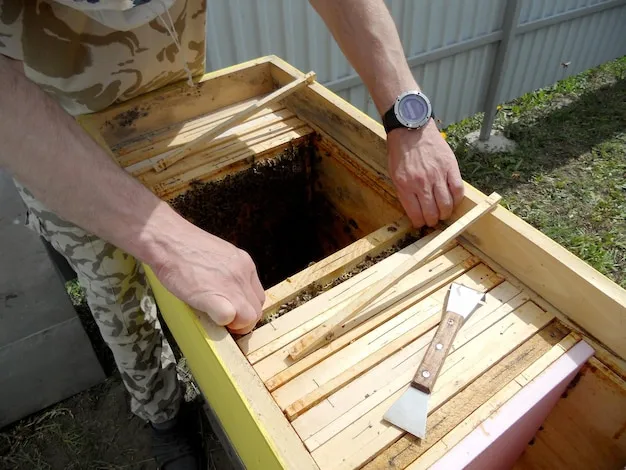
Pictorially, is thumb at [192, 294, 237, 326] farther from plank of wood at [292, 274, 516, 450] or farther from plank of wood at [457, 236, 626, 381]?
plank of wood at [457, 236, 626, 381]

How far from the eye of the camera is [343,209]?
2.24m

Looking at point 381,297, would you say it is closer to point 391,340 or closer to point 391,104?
point 391,340

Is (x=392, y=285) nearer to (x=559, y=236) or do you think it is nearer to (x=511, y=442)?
(x=511, y=442)

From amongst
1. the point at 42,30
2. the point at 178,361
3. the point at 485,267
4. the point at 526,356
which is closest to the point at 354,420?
the point at 526,356

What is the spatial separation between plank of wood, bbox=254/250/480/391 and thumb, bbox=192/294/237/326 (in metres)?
0.16

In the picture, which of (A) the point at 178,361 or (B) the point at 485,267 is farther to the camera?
(A) the point at 178,361

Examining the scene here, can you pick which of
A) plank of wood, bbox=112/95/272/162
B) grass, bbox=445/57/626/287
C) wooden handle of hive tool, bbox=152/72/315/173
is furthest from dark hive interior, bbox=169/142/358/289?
grass, bbox=445/57/626/287

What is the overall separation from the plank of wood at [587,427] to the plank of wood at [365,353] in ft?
1.09

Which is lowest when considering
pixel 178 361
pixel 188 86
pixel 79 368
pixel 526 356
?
pixel 178 361

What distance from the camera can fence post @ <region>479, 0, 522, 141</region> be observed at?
473 centimetres

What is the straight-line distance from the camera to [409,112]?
175cm

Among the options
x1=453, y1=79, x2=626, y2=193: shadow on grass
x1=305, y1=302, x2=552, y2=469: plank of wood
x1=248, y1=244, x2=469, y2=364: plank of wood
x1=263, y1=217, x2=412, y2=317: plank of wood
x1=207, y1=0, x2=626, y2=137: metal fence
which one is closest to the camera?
x1=305, y1=302, x2=552, y2=469: plank of wood

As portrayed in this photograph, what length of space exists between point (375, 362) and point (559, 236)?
9.84 feet

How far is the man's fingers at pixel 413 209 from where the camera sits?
1.64 metres
